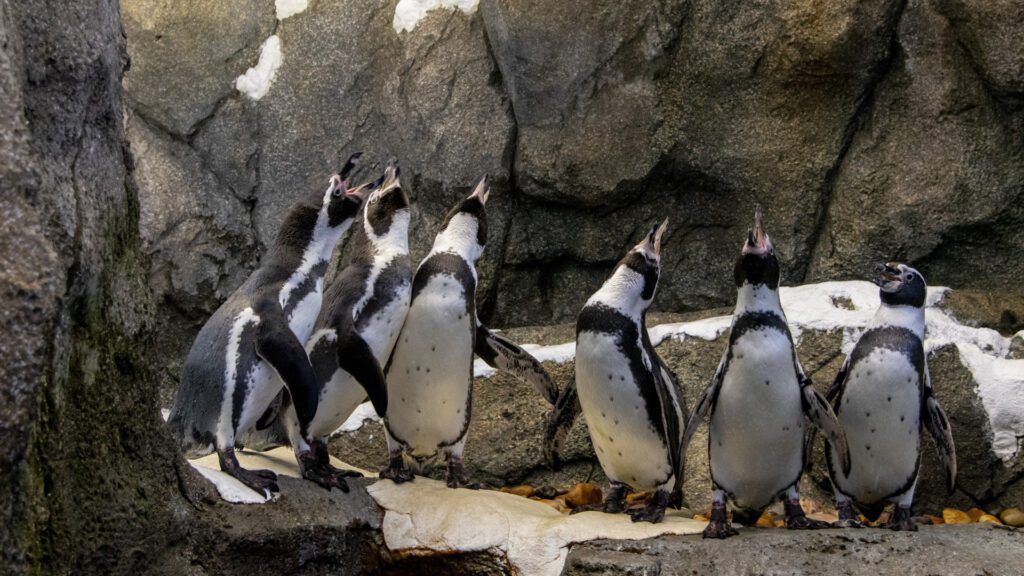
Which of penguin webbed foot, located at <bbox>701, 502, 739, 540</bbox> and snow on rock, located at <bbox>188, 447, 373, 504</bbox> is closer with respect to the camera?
snow on rock, located at <bbox>188, 447, 373, 504</bbox>

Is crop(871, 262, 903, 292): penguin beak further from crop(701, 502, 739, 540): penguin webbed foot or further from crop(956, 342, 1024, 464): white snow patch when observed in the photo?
crop(701, 502, 739, 540): penguin webbed foot

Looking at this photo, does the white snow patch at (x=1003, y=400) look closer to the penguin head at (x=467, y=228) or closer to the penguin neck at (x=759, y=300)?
the penguin neck at (x=759, y=300)

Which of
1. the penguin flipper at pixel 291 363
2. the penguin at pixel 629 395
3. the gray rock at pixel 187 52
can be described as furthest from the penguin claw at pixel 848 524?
the gray rock at pixel 187 52

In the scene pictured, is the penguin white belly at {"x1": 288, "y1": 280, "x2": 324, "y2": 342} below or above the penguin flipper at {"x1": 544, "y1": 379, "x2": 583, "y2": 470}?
above

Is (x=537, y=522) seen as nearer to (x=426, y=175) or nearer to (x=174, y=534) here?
(x=174, y=534)

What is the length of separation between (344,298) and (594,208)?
2.10 metres

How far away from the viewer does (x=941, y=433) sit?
4.81 m

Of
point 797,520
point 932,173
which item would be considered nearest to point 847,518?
point 797,520

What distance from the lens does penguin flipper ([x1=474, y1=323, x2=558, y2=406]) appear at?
5473 mm

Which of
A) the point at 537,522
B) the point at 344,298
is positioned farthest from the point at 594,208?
the point at 537,522

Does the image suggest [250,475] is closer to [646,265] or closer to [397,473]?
[397,473]

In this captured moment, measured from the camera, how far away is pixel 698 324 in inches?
235

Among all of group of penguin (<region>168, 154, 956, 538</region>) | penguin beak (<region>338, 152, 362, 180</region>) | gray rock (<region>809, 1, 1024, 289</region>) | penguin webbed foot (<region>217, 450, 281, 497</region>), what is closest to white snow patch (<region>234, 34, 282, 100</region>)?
group of penguin (<region>168, 154, 956, 538</region>)

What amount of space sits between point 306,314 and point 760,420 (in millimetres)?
1814
